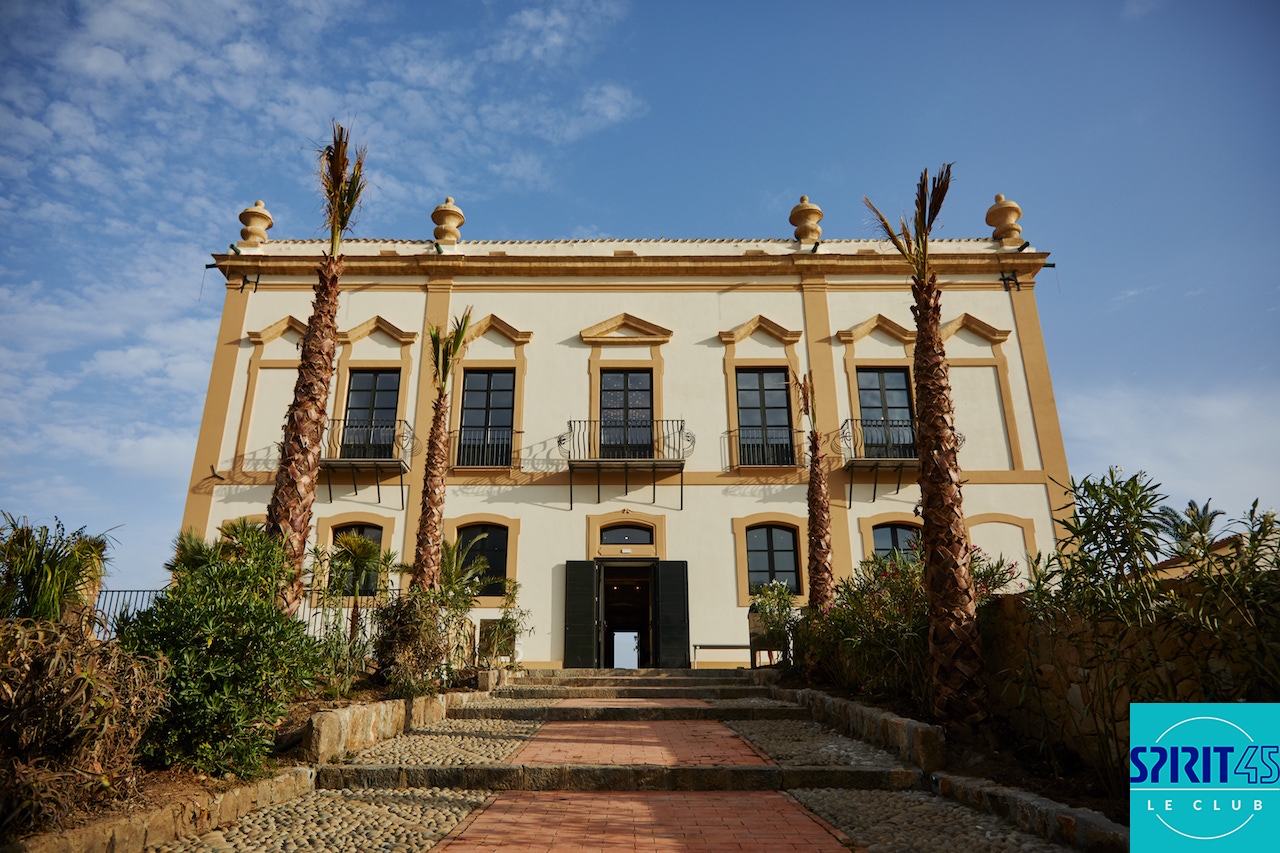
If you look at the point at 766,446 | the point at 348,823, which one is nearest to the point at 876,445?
the point at 766,446

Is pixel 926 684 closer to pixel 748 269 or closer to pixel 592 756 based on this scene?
pixel 592 756

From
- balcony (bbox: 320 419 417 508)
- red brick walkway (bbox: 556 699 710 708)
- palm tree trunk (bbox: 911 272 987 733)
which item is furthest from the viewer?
balcony (bbox: 320 419 417 508)

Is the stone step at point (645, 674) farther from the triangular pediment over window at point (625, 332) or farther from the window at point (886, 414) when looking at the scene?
the triangular pediment over window at point (625, 332)

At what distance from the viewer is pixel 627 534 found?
15039 millimetres

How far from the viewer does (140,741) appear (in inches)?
155

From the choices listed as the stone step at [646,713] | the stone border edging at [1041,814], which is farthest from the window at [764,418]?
the stone border edging at [1041,814]

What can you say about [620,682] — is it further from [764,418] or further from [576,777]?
[764,418]

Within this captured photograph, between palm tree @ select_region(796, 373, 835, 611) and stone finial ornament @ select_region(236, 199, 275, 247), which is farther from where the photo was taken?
stone finial ornament @ select_region(236, 199, 275, 247)

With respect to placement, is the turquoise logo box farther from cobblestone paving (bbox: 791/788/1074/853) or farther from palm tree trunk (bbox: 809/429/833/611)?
palm tree trunk (bbox: 809/429/833/611)

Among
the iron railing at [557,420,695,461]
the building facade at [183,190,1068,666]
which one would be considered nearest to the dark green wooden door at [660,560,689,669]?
the building facade at [183,190,1068,666]

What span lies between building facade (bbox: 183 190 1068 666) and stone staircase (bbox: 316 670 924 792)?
5.25 meters

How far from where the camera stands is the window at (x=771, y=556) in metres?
14.6

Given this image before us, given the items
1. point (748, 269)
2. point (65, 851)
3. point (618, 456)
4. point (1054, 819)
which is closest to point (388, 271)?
point (618, 456)

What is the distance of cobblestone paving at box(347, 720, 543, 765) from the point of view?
559 centimetres
